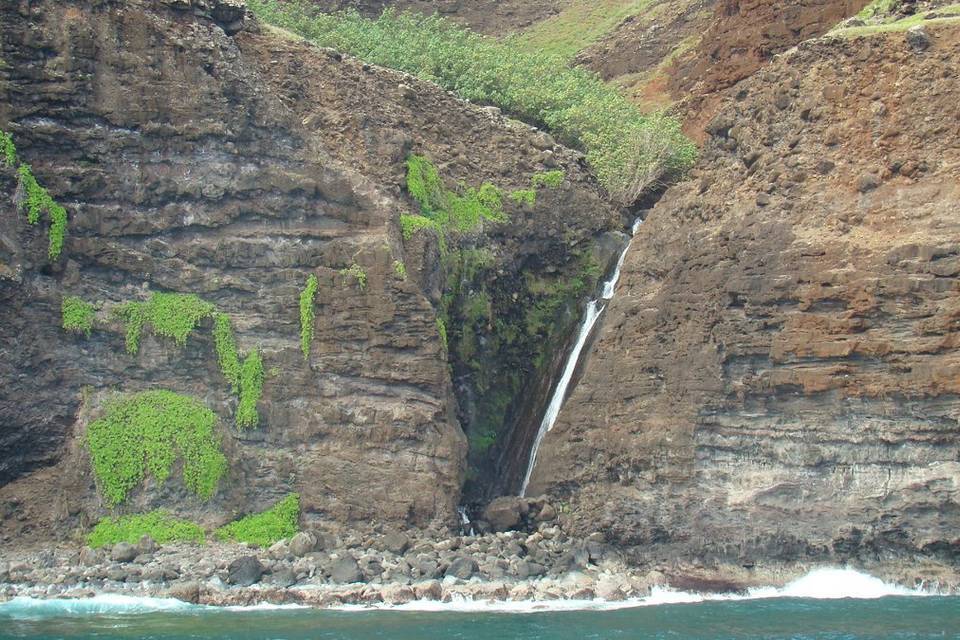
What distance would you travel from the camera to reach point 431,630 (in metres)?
23.5

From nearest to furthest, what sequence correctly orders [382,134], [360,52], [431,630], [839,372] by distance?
[431,630], [839,372], [382,134], [360,52]

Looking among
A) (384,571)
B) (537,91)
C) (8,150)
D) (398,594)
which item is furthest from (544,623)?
(537,91)

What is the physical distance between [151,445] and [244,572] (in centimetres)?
496

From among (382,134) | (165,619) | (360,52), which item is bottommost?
(165,619)

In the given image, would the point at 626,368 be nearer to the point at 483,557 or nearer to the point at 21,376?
the point at 483,557

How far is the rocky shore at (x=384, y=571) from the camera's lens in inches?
1042

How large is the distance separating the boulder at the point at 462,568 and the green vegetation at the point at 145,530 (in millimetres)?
5924

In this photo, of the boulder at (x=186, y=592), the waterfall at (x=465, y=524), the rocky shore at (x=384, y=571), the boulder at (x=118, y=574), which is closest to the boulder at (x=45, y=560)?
the rocky shore at (x=384, y=571)

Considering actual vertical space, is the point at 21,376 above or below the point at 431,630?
above

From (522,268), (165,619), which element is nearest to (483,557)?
(165,619)

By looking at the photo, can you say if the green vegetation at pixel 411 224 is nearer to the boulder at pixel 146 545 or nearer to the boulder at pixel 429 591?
the boulder at pixel 146 545

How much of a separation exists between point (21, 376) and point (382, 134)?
10951 mm

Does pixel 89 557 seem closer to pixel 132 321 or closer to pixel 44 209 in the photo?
pixel 132 321

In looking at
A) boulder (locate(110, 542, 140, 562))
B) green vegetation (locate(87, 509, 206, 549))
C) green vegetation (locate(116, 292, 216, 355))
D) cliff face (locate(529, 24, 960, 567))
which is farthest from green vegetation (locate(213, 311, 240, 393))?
cliff face (locate(529, 24, 960, 567))
